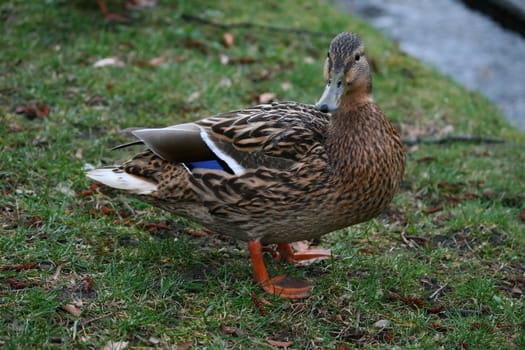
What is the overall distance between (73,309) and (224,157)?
3.60ft

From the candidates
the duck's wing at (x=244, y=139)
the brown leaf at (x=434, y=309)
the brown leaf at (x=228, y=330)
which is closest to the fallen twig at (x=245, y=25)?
the duck's wing at (x=244, y=139)

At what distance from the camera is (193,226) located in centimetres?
450

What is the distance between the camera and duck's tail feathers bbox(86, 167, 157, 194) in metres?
3.99

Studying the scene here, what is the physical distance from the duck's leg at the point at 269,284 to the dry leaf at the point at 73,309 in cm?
97

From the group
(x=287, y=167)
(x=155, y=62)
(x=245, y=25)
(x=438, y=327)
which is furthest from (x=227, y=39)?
(x=438, y=327)

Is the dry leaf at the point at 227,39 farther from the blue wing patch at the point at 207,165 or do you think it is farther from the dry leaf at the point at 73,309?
the dry leaf at the point at 73,309

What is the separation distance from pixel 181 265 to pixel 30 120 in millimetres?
2005

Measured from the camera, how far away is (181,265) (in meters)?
4.02

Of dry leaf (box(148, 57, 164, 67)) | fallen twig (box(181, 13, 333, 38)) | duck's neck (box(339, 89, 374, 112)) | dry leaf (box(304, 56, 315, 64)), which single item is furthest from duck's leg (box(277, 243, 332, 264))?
fallen twig (box(181, 13, 333, 38))

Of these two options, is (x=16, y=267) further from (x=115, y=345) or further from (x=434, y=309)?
(x=434, y=309)

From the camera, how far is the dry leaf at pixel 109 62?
6266 millimetres

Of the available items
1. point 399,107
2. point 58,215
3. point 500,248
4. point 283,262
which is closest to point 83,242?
point 58,215

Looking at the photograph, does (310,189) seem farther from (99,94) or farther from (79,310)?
(99,94)

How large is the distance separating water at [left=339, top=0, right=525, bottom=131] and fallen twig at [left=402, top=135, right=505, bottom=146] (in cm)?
169
